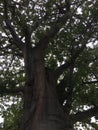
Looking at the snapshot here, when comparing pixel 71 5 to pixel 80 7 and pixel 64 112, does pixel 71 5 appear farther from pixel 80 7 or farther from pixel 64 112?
pixel 64 112

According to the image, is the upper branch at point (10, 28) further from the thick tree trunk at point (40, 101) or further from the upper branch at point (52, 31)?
the thick tree trunk at point (40, 101)

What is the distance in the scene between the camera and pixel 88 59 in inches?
468

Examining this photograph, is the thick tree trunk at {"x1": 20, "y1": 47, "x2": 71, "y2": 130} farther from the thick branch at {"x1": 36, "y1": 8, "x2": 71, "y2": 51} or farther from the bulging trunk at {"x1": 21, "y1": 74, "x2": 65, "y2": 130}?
the thick branch at {"x1": 36, "y1": 8, "x2": 71, "y2": 51}

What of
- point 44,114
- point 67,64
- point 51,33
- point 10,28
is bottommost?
point 44,114

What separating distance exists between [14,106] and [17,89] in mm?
4132

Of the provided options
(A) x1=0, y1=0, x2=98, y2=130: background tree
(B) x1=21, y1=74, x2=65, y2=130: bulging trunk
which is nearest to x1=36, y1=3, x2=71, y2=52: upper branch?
(A) x1=0, y1=0, x2=98, y2=130: background tree

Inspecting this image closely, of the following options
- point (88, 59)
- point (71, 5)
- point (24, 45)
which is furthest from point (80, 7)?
point (24, 45)

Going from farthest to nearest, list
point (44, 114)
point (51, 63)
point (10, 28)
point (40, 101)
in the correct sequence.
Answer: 1. point (51, 63)
2. point (10, 28)
3. point (40, 101)
4. point (44, 114)

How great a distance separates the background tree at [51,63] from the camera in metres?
9.23

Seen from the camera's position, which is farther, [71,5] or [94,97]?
[71,5]

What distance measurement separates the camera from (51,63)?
13.0 meters

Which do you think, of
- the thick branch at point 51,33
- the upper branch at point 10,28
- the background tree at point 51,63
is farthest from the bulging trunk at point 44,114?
the upper branch at point 10,28

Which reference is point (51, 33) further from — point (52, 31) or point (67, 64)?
point (67, 64)

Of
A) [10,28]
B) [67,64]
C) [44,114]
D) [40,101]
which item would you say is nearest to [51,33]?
[67,64]
